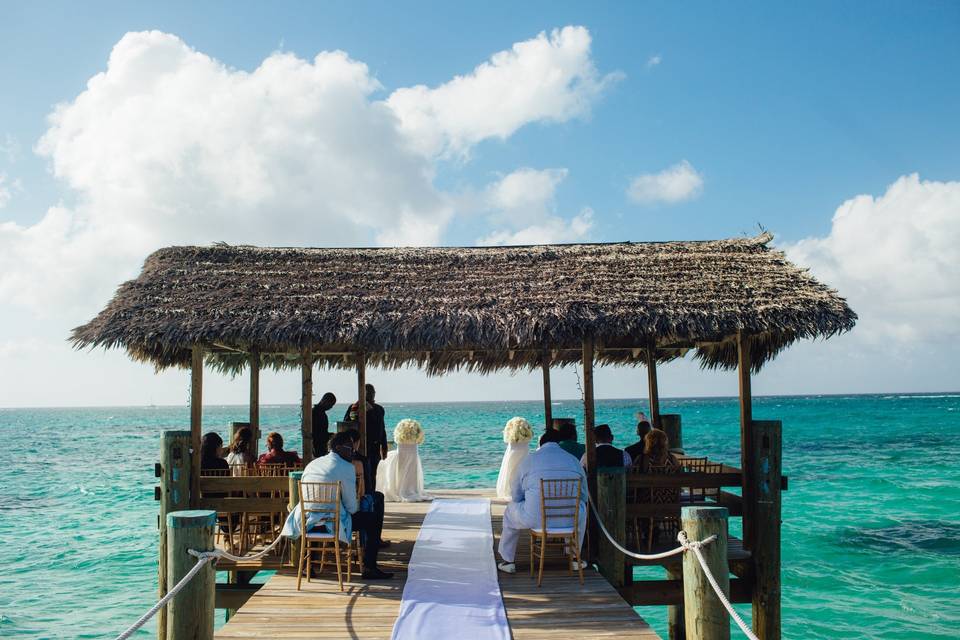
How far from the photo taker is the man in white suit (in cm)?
671

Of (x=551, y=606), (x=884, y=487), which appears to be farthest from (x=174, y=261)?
(x=884, y=487)

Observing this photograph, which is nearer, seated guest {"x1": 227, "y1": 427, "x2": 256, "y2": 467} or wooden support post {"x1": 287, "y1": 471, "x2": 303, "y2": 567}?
wooden support post {"x1": 287, "y1": 471, "x2": 303, "y2": 567}

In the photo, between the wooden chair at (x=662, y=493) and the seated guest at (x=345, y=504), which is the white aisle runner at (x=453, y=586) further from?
the wooden chair at (x=662, y=493)

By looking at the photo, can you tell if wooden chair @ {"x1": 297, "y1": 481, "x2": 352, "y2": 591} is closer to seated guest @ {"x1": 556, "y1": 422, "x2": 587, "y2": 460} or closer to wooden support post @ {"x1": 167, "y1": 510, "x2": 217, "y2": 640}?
wooden support post @ {"x1": 167, "y1": 510, "x2": 217, "y2": 640}

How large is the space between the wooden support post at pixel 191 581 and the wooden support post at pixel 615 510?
371 cm

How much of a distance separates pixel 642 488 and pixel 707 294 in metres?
2.34

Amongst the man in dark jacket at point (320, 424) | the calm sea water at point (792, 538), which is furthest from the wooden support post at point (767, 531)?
the man in dark jacket at point (320, 424)

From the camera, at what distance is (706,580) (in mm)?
5219

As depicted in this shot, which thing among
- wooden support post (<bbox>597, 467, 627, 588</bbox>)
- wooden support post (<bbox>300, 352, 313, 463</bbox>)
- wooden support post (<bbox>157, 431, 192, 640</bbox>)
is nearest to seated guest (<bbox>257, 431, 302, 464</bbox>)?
wooden support post (<bbox>300, 352, 313, 463</bbox>)

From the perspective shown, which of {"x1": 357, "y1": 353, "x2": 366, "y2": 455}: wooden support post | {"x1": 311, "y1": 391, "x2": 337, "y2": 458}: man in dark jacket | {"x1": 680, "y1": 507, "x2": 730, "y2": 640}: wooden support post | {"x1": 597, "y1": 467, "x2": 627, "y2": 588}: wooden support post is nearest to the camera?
{"x1": 680, "y1": 507, "x2": 730, "y2": 640}: wooden support post

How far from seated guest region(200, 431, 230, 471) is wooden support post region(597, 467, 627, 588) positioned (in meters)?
4.23

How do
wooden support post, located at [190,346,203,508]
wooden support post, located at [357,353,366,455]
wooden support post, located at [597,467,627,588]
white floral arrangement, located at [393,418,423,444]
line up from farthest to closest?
white floral arrangement, located at [393,418,423,444] < wooden support post, located at [357,353,366,455] < wooden support post, located at [190,346,203,508] < wooden support post, located at [597,467,627,588]

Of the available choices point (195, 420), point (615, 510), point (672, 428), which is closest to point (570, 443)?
point (615, 510)

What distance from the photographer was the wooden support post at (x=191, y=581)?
16.0 feet
